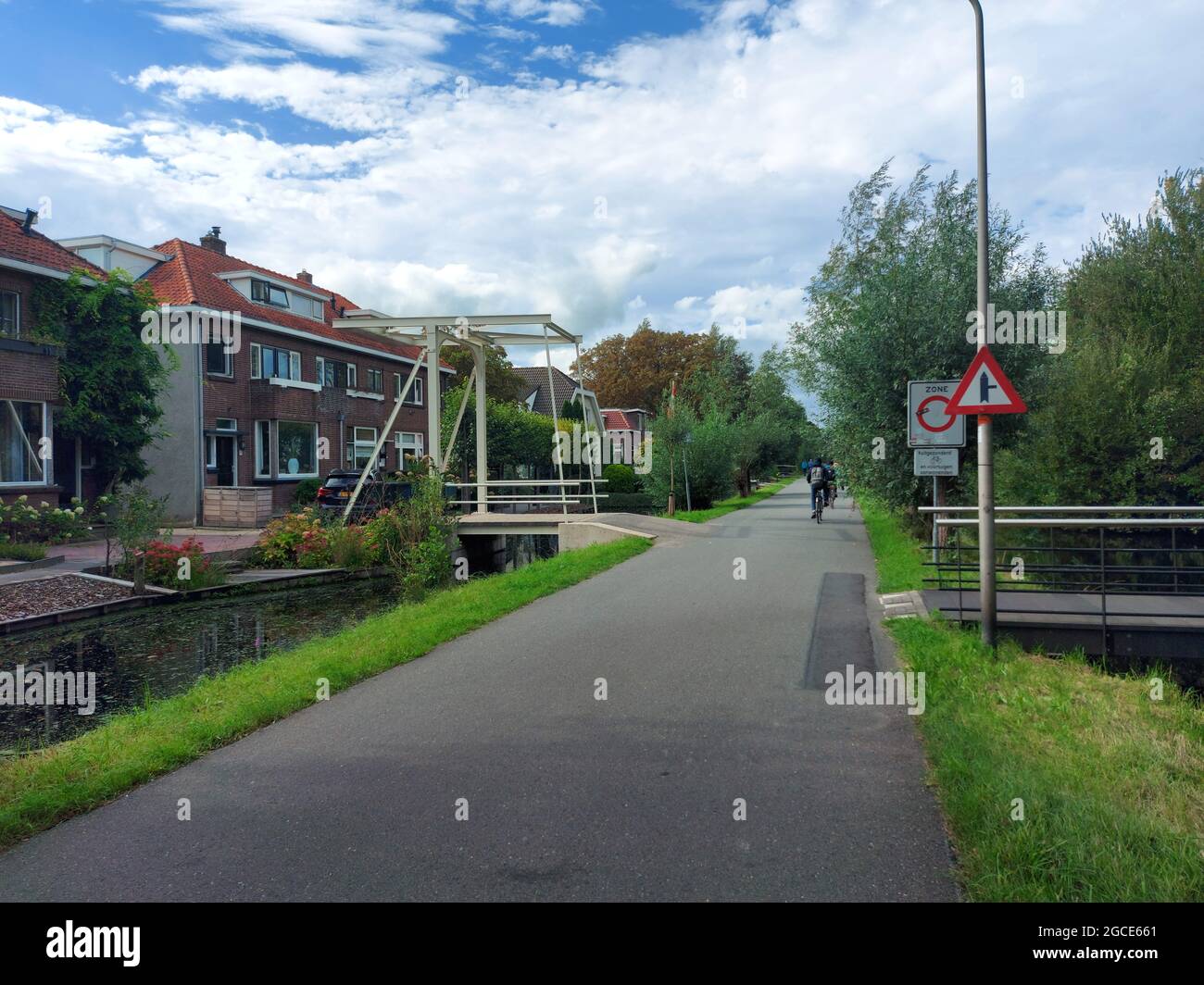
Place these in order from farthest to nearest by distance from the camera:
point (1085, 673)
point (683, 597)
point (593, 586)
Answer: point (593, 586) < point (683, 597) < point (1085, 673)

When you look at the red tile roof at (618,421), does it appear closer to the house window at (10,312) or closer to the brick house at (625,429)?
the brick house at (625,429)

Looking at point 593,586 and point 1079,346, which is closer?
point 593,586

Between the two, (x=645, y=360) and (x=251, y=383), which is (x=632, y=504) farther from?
(x=645, y=360)

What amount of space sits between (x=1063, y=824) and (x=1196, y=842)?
0.58m

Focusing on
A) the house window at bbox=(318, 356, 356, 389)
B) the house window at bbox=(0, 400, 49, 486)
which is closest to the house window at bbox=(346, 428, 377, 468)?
the house window at bbox=(318, 356, 356, 389)

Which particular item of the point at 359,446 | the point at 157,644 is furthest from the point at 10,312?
the point at 359,446

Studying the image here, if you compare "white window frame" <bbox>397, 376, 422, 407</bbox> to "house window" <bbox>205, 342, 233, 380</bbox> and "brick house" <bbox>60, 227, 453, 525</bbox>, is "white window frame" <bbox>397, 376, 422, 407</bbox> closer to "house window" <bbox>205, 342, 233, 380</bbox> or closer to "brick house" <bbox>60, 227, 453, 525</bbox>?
"brick house" <bbox>60, 227, 453, 525</bbox>

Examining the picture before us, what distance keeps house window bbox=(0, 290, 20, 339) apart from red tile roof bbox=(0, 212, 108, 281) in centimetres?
85

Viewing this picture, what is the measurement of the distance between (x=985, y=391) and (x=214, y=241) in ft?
114

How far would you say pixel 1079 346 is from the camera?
669 inches

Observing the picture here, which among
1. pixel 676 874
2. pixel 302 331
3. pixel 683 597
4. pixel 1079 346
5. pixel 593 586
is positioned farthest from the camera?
pixel 302 331
